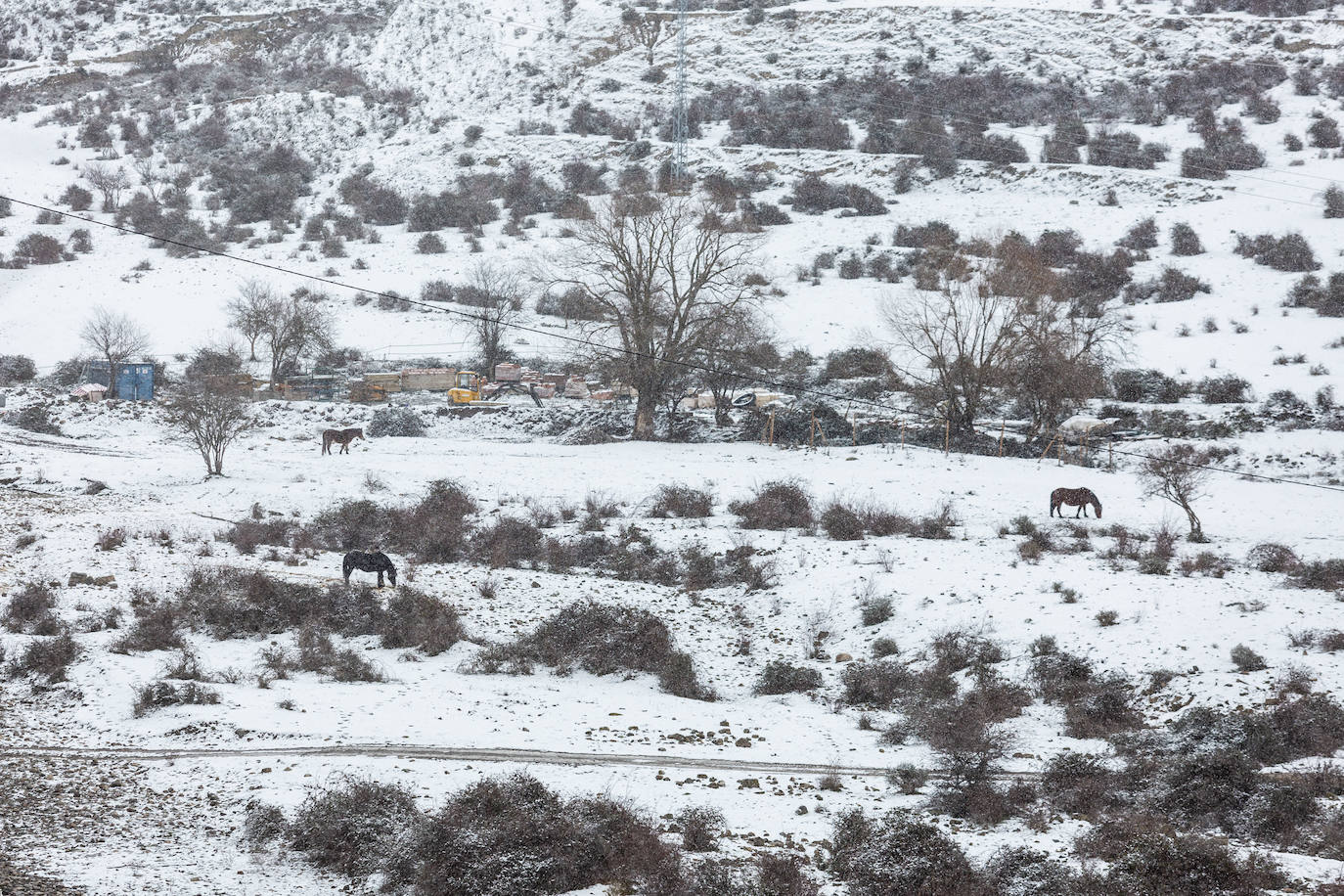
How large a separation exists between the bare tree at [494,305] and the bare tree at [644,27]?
113ft

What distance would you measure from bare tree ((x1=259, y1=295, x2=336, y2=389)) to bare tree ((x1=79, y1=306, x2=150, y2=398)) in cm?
464

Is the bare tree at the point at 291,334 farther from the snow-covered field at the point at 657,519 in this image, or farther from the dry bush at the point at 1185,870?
the dry bush at the point at 1185,870

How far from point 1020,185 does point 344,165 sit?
4066cm

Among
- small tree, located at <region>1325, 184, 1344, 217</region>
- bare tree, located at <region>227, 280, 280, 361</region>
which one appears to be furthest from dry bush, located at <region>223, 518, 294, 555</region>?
small tree, located at <region>1325, 184, 1344, 217</region>

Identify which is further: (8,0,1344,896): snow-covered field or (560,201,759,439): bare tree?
(560,201,759,439): bare tree

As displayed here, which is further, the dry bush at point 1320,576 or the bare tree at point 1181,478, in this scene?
the bare tree at point 1181,478

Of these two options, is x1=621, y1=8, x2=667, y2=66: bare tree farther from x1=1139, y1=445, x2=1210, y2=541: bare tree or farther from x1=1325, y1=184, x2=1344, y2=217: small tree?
x1=1139, y1=445, x2=1210, y2=541: bare tree

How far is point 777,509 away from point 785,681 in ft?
25.0

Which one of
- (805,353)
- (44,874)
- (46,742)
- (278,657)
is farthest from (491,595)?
(805,353)

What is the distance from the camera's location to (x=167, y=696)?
1134 cm

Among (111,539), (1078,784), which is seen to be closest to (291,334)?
(111,539)

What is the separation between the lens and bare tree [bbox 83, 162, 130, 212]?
5356cm

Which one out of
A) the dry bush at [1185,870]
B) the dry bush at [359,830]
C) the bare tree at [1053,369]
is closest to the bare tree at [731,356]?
the bare tree at [1053,369]

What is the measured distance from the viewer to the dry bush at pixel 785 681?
1336 cm
